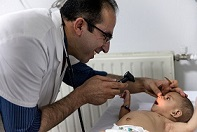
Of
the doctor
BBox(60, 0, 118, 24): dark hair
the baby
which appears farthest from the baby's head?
BBox(60, 0, 118, 24): dark hair

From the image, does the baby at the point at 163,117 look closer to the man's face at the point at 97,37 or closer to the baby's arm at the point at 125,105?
the baby's arm at the point at 125,105

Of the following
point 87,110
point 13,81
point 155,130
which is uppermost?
point 13,81

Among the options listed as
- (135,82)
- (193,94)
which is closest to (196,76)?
(193,94)

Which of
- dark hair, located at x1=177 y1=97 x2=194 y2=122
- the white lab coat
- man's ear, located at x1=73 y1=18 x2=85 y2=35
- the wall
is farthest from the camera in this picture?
the wall

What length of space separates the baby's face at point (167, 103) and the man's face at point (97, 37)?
364mm

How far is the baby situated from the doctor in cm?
15

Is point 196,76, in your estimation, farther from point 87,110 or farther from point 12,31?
point 12,31

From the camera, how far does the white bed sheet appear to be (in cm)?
160

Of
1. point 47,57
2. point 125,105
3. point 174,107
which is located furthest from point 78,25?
point 174,107

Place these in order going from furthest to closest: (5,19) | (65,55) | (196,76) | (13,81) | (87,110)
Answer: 1. (87,110)
2. (196,76)
3. (65,55)
4. (5,19)
5. (13,81)

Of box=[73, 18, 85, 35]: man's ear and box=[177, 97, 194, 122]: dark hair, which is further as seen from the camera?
box=[177, 97, 194, 122]: dark hair

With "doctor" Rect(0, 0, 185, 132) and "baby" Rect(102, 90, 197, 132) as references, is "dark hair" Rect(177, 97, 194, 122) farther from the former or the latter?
"doctor" Rect(0, 0, 185, 132)

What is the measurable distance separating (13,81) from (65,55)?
1.00 ft

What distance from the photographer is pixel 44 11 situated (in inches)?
56.9
